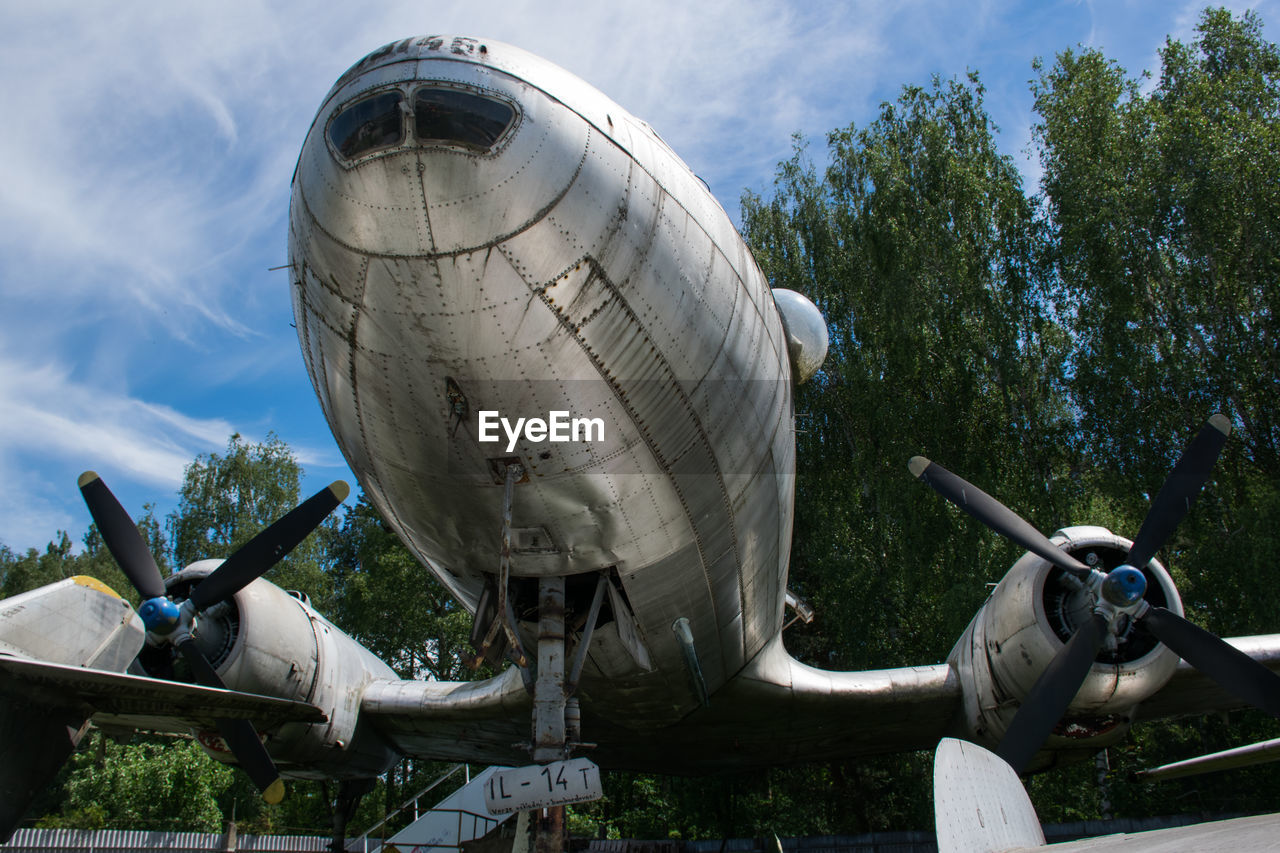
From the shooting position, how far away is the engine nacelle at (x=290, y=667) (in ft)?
26.8

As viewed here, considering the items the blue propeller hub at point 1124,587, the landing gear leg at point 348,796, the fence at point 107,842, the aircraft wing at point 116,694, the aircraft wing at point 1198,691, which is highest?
the blue propeller hub at point 1124,587

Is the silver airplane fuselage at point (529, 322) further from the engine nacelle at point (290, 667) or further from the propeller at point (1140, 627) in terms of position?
the engine nacelle at point (290, 667)

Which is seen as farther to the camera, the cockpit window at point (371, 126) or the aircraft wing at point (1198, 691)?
the aircraft wing at point (1198, 691)

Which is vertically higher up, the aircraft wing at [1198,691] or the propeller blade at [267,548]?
the propeller blade at [267,548]

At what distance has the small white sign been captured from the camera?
475cm

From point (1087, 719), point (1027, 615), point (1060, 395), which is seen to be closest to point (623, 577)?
point (1027, 615)

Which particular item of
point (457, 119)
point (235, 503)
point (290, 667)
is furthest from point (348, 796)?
point (235, 503)

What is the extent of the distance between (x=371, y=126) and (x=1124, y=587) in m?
6.28

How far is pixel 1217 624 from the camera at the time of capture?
13438mm

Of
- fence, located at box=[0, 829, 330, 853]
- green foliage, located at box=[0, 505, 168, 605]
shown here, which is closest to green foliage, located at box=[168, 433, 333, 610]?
green foliage, located at box=[0, 505, 168, 605]

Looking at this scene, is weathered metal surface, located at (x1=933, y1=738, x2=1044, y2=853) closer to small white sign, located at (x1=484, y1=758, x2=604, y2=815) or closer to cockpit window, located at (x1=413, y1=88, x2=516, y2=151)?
small white sign, located at (x1=484, y1=758, x2=604, y2=815)

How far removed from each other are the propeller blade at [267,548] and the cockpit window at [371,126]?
3988 millimetres

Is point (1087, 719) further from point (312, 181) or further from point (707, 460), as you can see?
point (312, 181)
